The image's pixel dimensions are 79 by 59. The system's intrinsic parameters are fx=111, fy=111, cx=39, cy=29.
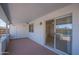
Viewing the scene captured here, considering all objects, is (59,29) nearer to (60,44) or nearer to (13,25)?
(60,44)

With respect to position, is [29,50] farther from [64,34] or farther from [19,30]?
[19,30]

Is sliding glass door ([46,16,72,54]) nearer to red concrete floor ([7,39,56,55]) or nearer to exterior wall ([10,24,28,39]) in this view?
red concrete floor ([7,39,56,55])

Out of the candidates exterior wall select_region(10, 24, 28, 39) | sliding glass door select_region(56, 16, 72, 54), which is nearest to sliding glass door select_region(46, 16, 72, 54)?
sliding glass door select_region(56, 16, 72, 54)

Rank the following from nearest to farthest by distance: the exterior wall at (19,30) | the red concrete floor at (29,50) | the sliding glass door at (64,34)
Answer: the sliding glass door at (64,34) < the red concrete floor at (29,50) < the exterior wall at (19,30)

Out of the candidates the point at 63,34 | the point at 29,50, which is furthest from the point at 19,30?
the point at 63,34

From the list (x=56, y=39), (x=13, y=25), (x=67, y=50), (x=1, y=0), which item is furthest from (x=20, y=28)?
(x=1, y=0)

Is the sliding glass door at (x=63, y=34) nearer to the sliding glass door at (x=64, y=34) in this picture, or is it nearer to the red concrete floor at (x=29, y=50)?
the sliding glass door at (x=64, y=34)

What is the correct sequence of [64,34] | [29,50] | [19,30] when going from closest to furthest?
[64,34] → [29,50] → [19,30]

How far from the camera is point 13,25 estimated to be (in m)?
15.0

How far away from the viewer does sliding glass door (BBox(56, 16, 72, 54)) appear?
176 inches

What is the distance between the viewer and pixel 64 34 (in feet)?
16.2

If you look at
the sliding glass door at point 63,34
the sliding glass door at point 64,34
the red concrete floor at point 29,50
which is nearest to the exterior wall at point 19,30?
the red concrete floor at point 29,50

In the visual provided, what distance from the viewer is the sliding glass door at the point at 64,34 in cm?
446

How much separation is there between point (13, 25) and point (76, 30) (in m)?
12.2
